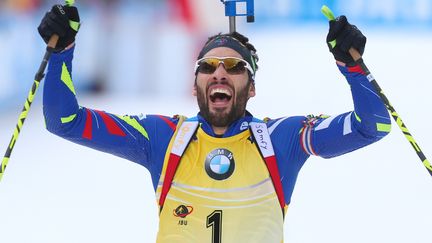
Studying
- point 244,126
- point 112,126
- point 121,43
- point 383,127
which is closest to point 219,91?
point 244,126

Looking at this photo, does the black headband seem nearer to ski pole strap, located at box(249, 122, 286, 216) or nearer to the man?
the man

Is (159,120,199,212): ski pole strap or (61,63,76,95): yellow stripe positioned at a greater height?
(61,63,76,95): yellow stripe

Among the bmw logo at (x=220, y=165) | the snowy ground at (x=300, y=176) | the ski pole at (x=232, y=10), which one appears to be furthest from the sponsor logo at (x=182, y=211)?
the snowy ground at (x=300, y=176)

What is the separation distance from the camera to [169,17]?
9680 mm

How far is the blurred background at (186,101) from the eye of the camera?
7844mm

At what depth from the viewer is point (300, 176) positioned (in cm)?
813

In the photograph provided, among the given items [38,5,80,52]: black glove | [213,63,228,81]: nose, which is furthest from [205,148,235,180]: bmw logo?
[38,5,80,52]: black glove

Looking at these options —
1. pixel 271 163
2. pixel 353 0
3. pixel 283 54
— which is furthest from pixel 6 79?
pixel 271 163

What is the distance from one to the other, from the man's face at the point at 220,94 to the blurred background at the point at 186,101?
1990 millimetres

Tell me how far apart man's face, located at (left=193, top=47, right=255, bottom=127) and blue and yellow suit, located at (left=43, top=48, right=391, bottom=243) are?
7 cm

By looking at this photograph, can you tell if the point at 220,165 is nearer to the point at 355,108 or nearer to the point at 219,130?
the point at 219,130

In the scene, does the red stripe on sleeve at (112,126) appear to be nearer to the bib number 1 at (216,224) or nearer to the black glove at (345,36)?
the bib number 1 at (216,224)

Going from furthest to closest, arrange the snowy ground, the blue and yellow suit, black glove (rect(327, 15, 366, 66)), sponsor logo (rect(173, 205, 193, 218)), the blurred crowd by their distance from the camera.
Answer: the blurred crowd < the snowy ground < sponsor logo (rect(173, 205, 193, 218)) < the blue and yellow suit < black glove (rect(327, 15, 366, 66))

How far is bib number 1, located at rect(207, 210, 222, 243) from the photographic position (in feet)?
18.5
